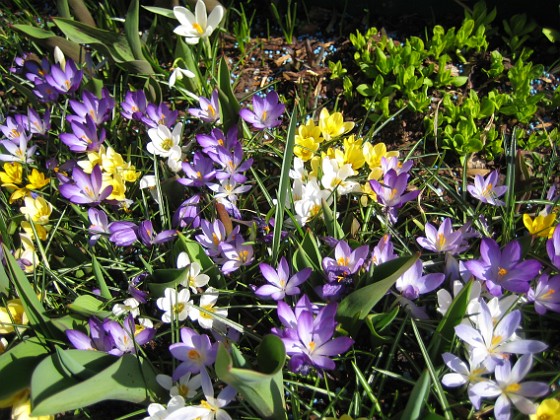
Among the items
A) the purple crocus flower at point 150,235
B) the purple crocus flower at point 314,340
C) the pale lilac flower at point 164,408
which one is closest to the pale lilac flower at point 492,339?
the purple crocus flower at point 314,340

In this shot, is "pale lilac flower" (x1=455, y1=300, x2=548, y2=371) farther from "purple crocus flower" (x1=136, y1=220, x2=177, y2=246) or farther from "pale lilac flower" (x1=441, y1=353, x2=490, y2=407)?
"purple crocus flower" (x1=136, y1=220, x2=177, y2=246)

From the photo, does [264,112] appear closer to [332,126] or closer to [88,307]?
[332,126]

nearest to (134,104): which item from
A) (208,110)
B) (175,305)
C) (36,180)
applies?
(208,110)

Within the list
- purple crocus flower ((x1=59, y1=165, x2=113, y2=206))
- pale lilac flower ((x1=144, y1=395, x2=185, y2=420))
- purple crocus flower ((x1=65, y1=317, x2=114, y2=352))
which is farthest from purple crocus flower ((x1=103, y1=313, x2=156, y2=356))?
purple crocus flower ((x1=59, y1=165, x2=113, y2=206))

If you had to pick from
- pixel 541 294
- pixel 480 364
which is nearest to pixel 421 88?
pixel 541 294

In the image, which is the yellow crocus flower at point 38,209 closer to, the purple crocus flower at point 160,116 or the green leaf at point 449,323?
the purple crocus flower at point 160,116
